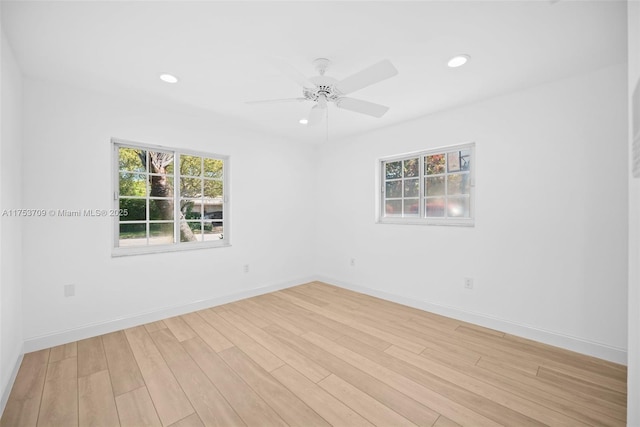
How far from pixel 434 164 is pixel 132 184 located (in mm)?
3610

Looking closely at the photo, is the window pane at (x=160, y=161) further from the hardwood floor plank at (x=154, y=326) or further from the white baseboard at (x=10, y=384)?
the white baseboard at (x=10, y=384)

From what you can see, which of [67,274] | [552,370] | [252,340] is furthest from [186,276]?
[552,370]

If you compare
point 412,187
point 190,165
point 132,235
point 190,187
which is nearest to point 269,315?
point 132,235

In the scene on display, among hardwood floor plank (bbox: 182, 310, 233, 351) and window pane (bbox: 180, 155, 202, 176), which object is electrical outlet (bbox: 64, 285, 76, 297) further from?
window pane (bbox: 180, 155, 202, 176)

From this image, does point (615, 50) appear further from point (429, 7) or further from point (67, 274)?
point (67, 274)

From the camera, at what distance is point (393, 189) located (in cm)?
389

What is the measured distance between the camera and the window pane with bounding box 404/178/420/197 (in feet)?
11.8

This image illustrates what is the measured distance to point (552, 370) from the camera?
2.09 meters

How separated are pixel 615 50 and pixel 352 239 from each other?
3.23 meters

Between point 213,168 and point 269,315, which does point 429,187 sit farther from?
point 213,168

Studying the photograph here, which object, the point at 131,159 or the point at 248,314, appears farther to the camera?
the point at 248,314

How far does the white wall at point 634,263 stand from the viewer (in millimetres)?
1352

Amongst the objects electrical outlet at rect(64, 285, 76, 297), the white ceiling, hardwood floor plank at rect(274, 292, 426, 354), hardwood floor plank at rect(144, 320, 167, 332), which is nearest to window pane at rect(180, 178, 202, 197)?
the white ceiling

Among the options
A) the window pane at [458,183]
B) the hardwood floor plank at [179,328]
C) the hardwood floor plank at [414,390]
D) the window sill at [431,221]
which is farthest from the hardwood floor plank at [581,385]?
the hardwood floor plank at [179,328]
